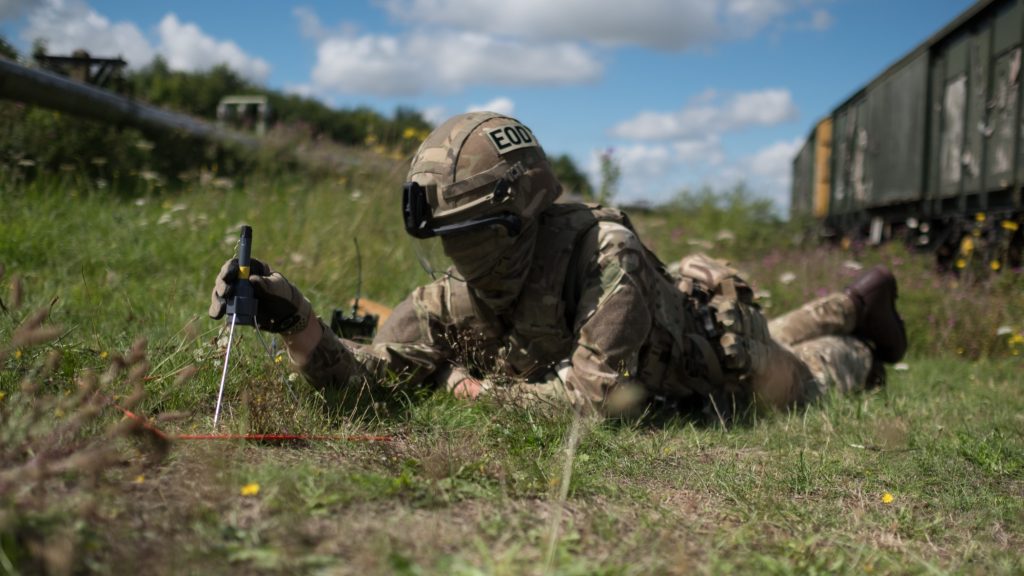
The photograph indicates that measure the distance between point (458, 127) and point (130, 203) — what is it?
404 cm

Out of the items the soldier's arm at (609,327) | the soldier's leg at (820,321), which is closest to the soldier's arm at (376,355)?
the soldier's arm at (609,327)

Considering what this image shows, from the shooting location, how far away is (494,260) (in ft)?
10.8

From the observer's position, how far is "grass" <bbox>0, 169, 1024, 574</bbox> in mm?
1708

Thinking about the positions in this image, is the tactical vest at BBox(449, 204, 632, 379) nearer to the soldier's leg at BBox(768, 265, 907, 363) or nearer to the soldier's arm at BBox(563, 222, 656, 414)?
the soldier's arm at BBox(563, 222, 656, 414)

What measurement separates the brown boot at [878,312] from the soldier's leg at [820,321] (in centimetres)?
7

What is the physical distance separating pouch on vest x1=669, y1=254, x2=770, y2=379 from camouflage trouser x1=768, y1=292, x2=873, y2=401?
61 cm

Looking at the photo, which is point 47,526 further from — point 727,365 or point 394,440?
point 727,365

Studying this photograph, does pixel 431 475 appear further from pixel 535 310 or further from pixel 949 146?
pixel 949 146

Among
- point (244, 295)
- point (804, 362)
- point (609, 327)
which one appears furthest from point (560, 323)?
point (804, 362)

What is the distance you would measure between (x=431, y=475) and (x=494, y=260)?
3.97 feet

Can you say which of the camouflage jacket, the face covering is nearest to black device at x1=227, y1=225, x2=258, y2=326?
the camouflage jacket

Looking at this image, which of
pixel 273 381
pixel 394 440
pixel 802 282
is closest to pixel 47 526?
pixel 394 440

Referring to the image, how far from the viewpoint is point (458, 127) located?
330 cm

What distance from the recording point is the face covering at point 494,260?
10.6 ft
